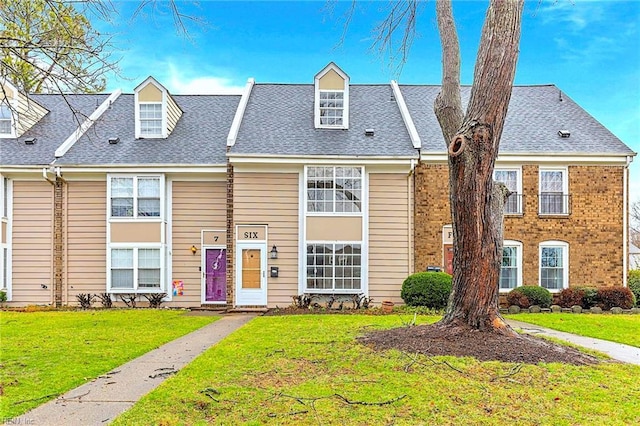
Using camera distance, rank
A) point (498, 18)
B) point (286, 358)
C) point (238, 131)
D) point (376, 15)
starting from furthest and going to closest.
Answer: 1. point (238, 131)
2. point (376, 15)
3. point (498, 18)
4. point (286, 358)

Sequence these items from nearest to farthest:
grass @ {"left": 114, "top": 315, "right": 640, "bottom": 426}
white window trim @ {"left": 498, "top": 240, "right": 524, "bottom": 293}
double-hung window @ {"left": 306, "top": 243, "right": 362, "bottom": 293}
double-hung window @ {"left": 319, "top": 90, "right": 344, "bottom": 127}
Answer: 1. grass @ {"left": 114, "top": 315, "right": 640, "bottom": 426}
2. double-hung window @ {"left": 306, "top": 243, "right": 362, "bottom": 293}
3. white window trim @ {"left": 498, "top": 240, "right": 524, "bottom": 293}
4. double-hung window @ {"left": 319, "top": 90, "right": 344, "bottom": 127}

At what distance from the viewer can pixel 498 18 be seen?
744 cm

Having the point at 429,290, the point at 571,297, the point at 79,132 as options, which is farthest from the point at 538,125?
the point at 79,132

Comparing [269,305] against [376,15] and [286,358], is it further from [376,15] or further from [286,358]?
[376,15]

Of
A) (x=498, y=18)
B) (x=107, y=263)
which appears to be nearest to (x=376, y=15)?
(x=498, y=18)

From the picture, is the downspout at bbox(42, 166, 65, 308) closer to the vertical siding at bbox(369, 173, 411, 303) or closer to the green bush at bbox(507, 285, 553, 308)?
the vertical siding at bbox(369, 173, 411, 303)

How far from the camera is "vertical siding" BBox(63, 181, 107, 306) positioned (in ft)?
49.2

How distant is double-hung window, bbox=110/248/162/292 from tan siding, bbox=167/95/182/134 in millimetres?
4385

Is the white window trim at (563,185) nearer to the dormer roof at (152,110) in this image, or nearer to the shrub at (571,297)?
the shrub at (571,297)

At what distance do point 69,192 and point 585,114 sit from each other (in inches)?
701

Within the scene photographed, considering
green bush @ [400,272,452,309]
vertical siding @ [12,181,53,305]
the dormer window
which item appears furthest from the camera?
the dormer window

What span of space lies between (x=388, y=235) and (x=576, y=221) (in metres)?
6.11

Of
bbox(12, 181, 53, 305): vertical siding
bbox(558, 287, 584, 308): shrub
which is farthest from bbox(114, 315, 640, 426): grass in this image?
bbox(12, 181, 53, 305): vertical siding

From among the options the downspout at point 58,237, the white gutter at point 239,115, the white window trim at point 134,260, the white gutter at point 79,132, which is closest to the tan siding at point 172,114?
the white gutter at point 239,115
